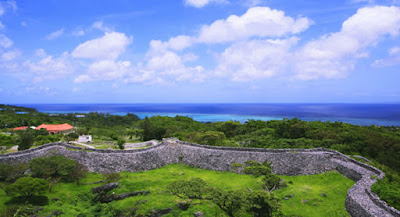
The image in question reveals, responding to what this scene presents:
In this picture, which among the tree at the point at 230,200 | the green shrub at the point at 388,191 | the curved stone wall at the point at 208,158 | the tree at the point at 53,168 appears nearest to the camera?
the green shrub at the point at 388,191

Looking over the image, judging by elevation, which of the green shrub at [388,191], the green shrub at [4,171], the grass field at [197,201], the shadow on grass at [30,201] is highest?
the green shrub at [4,171]

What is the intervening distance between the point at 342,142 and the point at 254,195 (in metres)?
24.6

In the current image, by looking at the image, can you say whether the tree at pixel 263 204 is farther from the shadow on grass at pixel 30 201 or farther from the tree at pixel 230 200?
the shadow on grass at pixel 30 201

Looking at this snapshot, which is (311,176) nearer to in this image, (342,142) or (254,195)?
(254,195)

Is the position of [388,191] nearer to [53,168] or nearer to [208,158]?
[208,158]

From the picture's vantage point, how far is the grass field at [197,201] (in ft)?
50.3

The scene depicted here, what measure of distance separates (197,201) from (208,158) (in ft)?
28.5

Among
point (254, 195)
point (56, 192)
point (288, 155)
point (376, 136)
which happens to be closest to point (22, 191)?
point (56, 192)

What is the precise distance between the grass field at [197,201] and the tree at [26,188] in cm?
105

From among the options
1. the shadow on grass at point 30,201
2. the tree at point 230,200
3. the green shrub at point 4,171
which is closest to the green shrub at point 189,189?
the tree at point 230,200

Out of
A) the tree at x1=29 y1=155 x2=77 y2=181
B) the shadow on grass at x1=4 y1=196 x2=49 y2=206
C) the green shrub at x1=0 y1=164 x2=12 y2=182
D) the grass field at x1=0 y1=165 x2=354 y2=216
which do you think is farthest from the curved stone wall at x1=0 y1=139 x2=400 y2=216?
the shadow on grass at x1=4 y1=196 x2=49 y2=206

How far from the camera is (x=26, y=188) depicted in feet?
48.6

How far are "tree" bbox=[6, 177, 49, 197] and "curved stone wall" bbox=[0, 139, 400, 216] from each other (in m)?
6.61

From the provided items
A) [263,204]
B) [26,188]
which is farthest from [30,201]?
[263,204]
